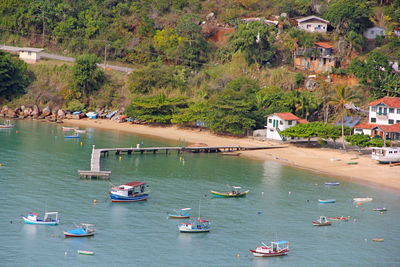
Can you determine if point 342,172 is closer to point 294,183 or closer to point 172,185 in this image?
point 294,183

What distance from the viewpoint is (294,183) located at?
8338cm

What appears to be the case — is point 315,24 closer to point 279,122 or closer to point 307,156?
point 279,122

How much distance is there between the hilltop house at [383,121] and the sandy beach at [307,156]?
25.3 ft

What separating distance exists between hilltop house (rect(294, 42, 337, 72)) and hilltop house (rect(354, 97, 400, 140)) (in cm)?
3271

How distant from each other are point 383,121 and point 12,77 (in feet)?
286

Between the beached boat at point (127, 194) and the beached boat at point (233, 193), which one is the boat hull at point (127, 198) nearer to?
the beached boat at point (127, 194)

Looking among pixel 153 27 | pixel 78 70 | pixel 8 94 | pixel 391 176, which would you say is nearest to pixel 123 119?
pixel 78 70

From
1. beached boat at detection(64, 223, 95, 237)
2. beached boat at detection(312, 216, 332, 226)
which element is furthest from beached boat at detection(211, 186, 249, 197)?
beached boat at detection(64, 223, 95, 237)

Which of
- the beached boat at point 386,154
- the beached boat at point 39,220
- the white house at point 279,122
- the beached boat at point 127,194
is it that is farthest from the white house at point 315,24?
the beached boat at point 39,220

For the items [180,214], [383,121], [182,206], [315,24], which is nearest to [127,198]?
[182,206]

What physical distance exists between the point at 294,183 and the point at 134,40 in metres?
91.5

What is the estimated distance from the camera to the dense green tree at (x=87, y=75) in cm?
14012

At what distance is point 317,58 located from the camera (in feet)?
469

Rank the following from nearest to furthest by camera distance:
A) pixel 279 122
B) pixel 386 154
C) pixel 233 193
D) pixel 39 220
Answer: pixel 39 220
pixel 233 193
pixel 386 154
pixel 279 122
